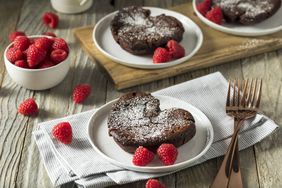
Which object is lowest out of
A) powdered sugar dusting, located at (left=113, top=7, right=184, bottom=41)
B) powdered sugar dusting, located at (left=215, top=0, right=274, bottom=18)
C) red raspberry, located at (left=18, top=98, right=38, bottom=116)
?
red raspberry, located at (left=18, top=98, right=38, bottom=116)

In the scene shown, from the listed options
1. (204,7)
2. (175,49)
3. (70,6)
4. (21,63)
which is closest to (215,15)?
(204,7)

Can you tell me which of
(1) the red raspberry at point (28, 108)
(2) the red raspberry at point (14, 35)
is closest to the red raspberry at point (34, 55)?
(1) the red raspberry at point (28, 108)

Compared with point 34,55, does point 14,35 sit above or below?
below

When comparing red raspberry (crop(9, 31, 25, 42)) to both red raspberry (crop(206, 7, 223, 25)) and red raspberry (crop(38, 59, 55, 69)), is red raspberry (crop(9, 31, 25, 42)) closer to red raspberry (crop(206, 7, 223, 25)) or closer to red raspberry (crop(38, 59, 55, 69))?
red raspberry (crop(38, 59, 55, 69))

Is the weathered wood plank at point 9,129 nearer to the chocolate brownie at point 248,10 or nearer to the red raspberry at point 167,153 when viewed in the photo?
the red raspberry at point 167,153

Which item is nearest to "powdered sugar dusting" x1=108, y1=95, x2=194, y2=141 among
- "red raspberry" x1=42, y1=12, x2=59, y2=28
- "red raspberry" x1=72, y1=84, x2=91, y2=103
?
"red raspberry" x1=72, y1=84, x2=91, y2=103

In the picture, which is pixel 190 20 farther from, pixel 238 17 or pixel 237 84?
pixel 237 84

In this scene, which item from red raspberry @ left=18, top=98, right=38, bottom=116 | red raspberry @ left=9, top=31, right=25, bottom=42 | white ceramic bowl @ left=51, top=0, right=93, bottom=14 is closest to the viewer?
red raspberry @ left=18, top=98, right=38, bottom=116

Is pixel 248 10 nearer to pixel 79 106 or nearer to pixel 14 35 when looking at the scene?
pixel 79 106
